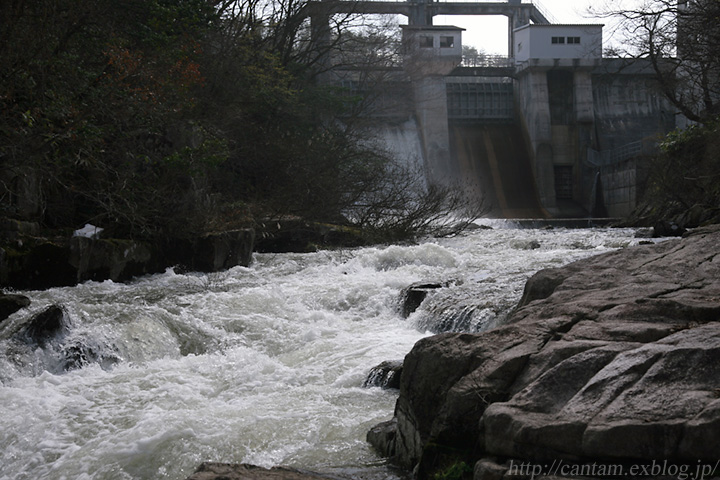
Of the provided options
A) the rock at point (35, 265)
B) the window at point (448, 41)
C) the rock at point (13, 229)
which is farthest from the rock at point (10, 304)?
the window at point (448, 41)

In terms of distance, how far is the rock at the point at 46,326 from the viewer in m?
7.03

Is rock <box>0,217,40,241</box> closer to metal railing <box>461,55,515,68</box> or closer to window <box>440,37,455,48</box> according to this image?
window <box>440,37,455,48</box>

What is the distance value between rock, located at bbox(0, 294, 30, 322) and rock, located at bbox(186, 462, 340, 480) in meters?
5.21

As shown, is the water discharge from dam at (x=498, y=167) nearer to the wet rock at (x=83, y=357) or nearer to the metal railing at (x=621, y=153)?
the metal railing at (x=621, y=153)

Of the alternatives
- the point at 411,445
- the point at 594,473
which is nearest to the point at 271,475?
the point at 411,445

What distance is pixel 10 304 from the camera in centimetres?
791

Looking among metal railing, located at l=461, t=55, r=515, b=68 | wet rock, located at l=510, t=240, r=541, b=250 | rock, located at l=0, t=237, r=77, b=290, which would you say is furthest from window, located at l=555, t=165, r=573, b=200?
rock, located at l=0, t=237, r=77, b=290

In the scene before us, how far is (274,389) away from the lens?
628 cm

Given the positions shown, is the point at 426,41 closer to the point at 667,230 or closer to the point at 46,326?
the point at 667,230

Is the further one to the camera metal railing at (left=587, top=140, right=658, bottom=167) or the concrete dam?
the concrete dam

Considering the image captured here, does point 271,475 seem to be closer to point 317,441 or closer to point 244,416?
point 317,441

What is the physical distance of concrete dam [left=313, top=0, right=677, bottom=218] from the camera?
33375mm

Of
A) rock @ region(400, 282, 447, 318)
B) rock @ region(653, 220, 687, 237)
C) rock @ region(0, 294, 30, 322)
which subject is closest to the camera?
rock @ region(0, 294, 30, 322)

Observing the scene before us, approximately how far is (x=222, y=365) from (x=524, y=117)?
30.9 meters
